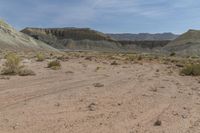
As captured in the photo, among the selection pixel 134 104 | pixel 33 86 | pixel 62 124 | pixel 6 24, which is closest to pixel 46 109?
pixel 62 124

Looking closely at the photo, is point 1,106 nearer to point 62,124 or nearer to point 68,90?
point 62,124

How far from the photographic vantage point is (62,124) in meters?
10.6

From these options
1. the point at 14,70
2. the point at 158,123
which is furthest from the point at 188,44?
the point at 158,123

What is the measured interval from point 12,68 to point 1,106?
13.2 meters

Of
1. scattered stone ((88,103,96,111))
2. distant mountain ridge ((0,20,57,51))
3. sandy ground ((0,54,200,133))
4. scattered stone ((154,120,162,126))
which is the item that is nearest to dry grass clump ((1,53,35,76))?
sandy ground ((0,54,200,133))

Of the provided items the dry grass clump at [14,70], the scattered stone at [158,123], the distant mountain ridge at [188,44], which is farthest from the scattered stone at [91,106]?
the distant mountain ridge at [188,44]

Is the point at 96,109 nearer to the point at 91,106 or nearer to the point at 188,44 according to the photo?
the point at 91,106

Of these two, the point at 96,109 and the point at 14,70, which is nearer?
the point at 96,109

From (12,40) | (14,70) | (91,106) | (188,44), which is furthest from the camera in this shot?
(188,44)

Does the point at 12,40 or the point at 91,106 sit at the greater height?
the point at 91,106

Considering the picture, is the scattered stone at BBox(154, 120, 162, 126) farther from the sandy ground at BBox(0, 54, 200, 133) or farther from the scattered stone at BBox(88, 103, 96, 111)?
the scattered stone at BBox(88, 103, 96, 111)

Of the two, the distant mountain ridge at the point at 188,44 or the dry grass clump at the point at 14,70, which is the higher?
the dry grass clump at the point at 14,70

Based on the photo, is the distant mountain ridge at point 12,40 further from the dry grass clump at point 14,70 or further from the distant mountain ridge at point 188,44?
the dry grass clump at point 14,70

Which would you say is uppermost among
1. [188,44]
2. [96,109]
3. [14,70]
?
[96,109]
